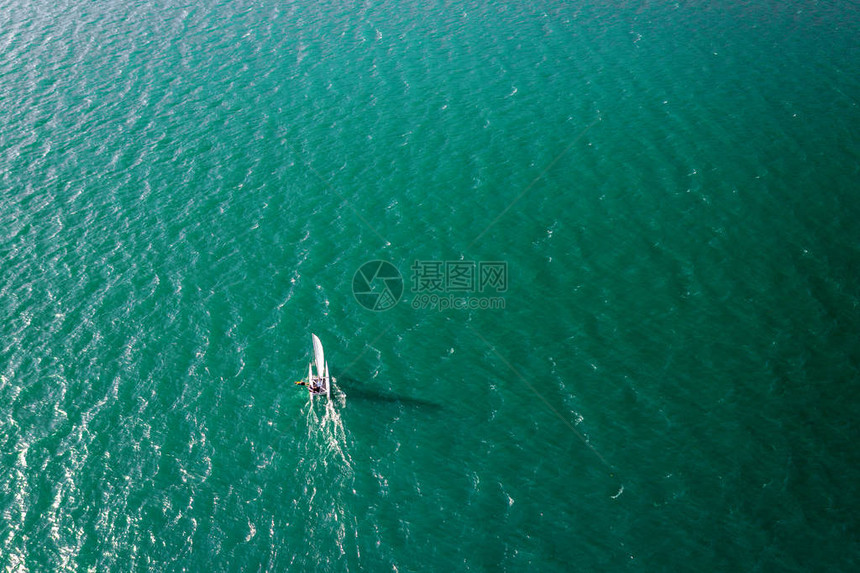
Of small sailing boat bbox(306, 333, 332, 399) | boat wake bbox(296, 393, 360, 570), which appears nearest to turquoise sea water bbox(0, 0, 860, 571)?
boat wake bbox(296, 393, 360, 570)

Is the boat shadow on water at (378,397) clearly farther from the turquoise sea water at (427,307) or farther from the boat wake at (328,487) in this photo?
the boat wake at (328,487)

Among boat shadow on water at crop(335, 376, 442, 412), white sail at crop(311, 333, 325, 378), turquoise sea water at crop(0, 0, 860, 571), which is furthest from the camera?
boat shadow on water at crop(335, 376, 442, 412)

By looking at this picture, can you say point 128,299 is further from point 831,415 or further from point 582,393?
point 831,415

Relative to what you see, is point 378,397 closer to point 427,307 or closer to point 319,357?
point 319,357

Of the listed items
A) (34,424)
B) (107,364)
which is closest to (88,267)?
(107,364)

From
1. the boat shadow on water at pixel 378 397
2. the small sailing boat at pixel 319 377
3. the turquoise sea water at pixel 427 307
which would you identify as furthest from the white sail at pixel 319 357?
the turquoise sea water at pixel 427 307

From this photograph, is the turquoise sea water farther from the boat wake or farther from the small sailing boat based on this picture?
the small sailing boat

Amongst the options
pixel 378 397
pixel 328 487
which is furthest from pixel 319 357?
pixel 328 487

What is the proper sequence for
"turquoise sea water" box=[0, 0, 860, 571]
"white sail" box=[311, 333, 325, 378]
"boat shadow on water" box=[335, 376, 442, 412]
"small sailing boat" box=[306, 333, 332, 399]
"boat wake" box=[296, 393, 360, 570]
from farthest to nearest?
"boat shadow on water" box=[335, 376, 442, 412], "white sail" box=[311, 333, 325, 378], "small sailing boat" box=[306, 333, 332, 399], "turquoise sea water" box=[0, 0, 860, 571], "boat wake" box=[296, 393, 360, 570]
